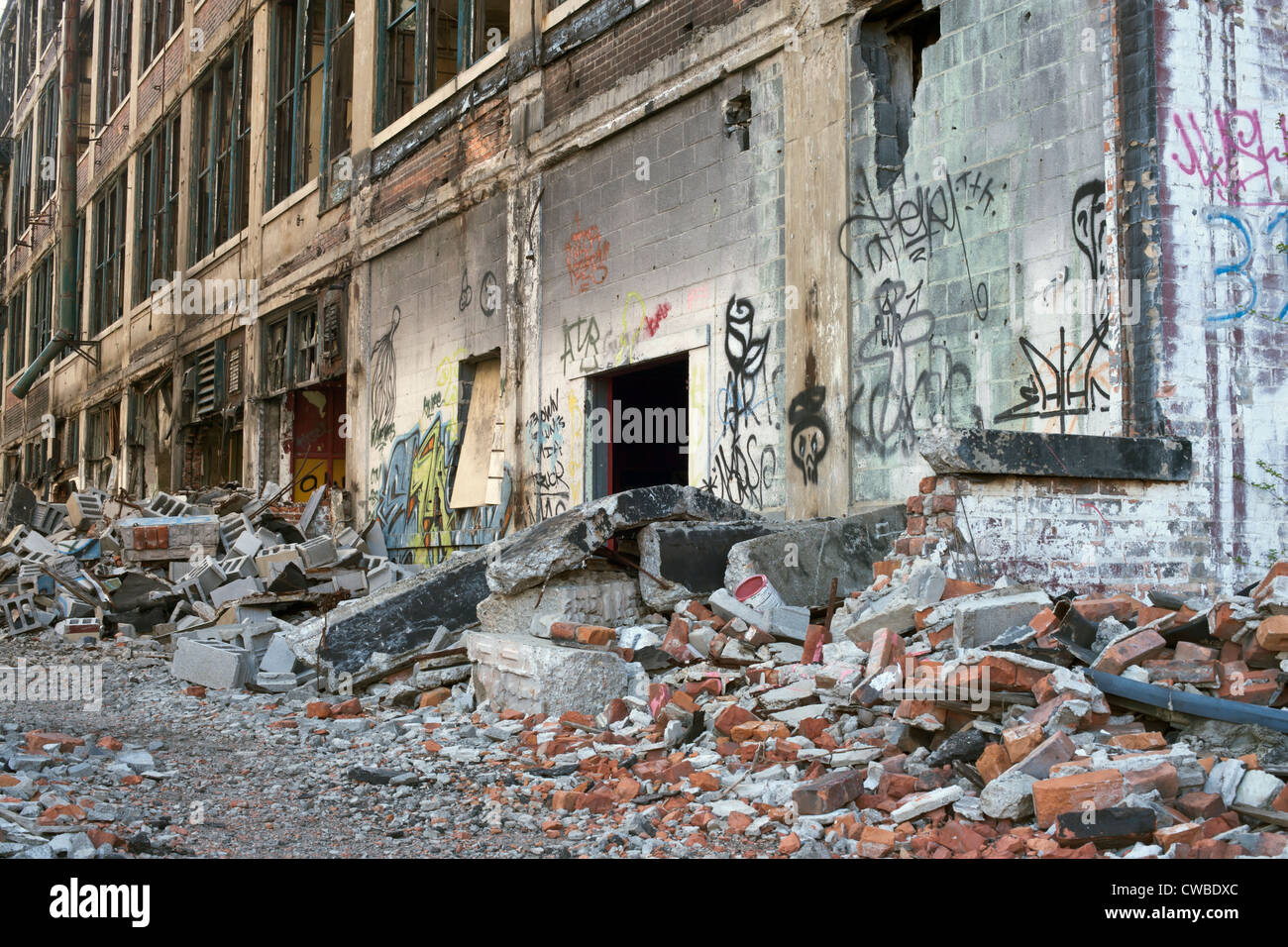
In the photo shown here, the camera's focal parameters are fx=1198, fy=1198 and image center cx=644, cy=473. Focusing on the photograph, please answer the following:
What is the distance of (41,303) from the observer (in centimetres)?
3016

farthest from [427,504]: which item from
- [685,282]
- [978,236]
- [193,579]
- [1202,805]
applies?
[1202,805]

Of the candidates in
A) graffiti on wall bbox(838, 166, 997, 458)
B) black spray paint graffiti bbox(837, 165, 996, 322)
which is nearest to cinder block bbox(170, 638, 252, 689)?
graffiti on wall bbox(838, 166, 997, 458)

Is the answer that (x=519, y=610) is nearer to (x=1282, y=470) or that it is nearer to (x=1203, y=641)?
(x=1203, y=641)

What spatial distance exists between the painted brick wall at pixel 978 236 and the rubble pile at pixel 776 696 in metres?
0.93

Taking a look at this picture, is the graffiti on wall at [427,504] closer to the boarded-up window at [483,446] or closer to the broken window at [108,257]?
the boarded-up window at [483,446]

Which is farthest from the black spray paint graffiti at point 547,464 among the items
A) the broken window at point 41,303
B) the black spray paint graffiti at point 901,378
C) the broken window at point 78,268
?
the broken window at point 41,303

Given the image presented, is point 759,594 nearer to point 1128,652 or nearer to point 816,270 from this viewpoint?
point 1128,652

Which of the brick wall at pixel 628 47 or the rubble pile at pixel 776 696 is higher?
the brick wall at pixel 628 47

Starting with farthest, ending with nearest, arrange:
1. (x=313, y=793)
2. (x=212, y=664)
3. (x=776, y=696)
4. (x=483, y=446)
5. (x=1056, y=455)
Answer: (x=483, y=446) < (x=212, y=664) < (x=1056, y=455) < (x=776, y=696) < (x=313, y=793)

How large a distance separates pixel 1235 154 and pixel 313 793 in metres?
5.76

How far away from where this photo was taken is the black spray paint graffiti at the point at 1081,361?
21.0 feet

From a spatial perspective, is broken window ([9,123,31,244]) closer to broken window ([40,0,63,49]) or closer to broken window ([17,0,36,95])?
broken window ([17,0,36,95])
